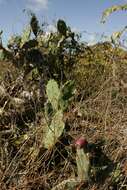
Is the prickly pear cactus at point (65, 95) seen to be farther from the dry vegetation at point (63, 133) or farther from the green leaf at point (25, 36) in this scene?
the green leaf at point (25, 36)

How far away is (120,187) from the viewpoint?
109 inches

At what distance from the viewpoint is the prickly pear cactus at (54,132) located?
292 cm

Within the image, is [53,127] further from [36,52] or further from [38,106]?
[36,52]

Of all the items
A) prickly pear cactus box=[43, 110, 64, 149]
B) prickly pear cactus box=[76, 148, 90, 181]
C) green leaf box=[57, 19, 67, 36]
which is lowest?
prickly pear cactus box=[76, 148, 90, 181]

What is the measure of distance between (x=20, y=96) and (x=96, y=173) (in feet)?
3.85

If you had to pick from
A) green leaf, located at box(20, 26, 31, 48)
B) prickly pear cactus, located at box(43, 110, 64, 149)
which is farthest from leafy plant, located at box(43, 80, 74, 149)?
green leaf, located at box(20, 26, 31, 48)

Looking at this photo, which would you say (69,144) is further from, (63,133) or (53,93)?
(53,93)

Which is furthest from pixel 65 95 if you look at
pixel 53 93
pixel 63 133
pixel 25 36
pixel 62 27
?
pixel 62 27

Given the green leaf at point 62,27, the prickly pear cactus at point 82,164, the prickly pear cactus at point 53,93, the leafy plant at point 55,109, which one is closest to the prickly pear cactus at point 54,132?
the leafy plant at point 55,109

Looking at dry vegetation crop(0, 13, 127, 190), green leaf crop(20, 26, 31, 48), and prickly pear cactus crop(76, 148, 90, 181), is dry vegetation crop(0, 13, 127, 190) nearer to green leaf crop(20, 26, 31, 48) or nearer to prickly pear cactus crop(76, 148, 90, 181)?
prickly pear cactus crop(76, 148, 90, 181)

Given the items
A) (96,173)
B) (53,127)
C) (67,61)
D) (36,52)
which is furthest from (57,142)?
(67,61)

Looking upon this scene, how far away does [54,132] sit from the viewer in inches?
115

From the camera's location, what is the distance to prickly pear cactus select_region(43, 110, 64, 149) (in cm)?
292

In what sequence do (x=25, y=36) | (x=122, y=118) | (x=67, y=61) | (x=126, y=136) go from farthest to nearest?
1. (x=67, y=61)
2. (x=25, y=36)
3. (x=122, y=118)
4. (x=126, y=136)
